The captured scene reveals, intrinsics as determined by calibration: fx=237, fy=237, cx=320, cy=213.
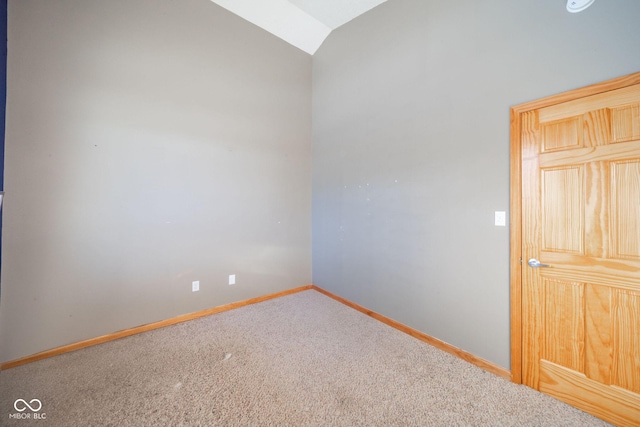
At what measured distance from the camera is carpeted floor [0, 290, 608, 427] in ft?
4.66

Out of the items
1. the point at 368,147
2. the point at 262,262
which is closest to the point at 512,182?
the point at 368,147

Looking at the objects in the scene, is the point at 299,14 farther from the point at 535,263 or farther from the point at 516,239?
the point at 535,263

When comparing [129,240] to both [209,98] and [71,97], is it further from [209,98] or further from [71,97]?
[209,98]

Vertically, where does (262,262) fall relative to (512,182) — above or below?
below

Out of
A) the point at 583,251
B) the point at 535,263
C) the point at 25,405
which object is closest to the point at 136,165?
the point at 25,405

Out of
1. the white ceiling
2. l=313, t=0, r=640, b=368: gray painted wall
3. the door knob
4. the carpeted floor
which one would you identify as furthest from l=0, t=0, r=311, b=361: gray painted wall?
the door knob

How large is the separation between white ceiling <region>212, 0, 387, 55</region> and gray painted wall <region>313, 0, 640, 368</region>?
0.14m

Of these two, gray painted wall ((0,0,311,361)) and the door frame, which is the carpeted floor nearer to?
the door frame

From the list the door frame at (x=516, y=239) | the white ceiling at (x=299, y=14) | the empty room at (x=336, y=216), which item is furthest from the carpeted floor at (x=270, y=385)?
the white ceiling at (x=299, y=14)

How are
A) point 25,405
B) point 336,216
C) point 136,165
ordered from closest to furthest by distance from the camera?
point 25,405
point 136,165
point 336,216

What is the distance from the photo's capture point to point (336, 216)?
325 cm

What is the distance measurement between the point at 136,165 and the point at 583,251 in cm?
363

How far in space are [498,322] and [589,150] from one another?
4.30ft

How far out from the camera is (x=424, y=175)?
89.9 inches
